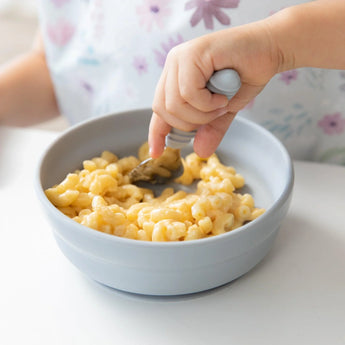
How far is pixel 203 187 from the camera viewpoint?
69 cm

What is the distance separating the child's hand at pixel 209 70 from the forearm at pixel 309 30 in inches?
0.5

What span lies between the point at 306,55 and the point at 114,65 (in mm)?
427

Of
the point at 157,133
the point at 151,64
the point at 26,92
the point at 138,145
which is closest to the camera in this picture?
the point at 157,133

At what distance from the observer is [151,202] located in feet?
2.21

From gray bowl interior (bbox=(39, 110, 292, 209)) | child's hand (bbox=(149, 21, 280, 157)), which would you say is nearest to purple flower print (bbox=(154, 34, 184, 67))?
gray bowl interior (bbox=(39, 110, 292, 209))

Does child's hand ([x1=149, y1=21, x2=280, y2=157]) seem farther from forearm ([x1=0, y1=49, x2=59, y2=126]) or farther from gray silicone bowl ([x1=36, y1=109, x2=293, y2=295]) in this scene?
forearm ([x1=0, y1=49, x2=59, y2=126])

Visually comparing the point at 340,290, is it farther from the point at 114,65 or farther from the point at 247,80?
the point at 114,65

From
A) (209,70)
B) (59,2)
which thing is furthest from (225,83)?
(59,2)

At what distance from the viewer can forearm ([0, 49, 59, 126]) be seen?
0.98 metres

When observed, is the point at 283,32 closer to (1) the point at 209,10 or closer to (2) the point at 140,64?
(1) the point at 209,10

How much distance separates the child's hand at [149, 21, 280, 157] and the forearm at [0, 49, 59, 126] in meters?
0.47

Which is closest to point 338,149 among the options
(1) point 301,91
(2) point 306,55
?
(1) point 301,91

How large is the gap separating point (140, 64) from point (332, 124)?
0.36 metres

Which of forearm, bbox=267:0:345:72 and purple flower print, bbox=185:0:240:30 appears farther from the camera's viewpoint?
purple flower print, bbox=185:0:240:30
